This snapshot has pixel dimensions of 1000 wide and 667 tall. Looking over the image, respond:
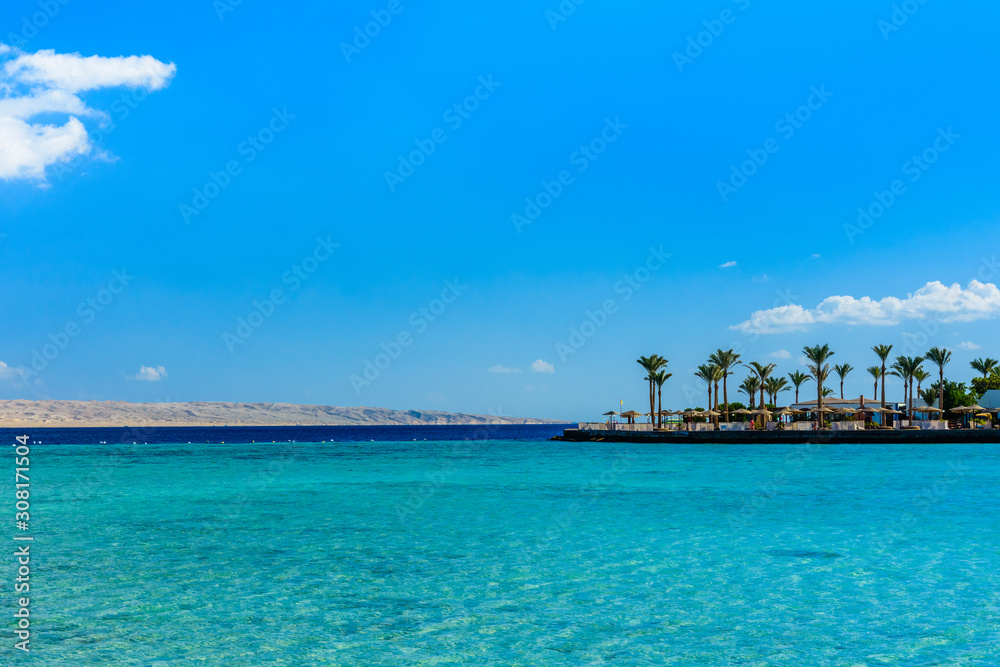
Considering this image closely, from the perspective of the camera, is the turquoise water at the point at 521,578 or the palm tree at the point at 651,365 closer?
the turquoise water at the point at 521,578

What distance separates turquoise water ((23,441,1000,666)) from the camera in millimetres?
10383

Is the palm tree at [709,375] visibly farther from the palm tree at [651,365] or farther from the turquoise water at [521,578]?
the turquoise water at [521,578]

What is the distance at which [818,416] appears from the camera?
302 feet

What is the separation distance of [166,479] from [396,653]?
34999 mm

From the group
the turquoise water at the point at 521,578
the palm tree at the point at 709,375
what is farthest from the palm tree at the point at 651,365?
the turquoise water at the point at 521,578

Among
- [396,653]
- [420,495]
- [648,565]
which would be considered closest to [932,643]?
[648,565]

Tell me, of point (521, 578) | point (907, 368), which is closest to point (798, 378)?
point (907, 368)

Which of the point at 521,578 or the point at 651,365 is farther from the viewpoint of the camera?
the point at 651,365

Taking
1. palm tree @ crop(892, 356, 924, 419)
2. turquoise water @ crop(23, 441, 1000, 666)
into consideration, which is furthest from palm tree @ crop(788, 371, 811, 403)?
turquoise water @ crop(23, 441, 1000, 666)

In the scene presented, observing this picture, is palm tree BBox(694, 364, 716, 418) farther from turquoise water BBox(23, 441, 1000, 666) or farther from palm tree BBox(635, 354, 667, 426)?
turquoise water BBox(23, 441, 1000, 666)

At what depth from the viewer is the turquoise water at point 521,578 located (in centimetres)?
1038

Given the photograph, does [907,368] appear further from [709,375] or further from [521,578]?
[521,578]

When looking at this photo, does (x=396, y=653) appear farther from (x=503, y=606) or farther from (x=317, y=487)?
(x=317, y=487)

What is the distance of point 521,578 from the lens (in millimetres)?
14516
